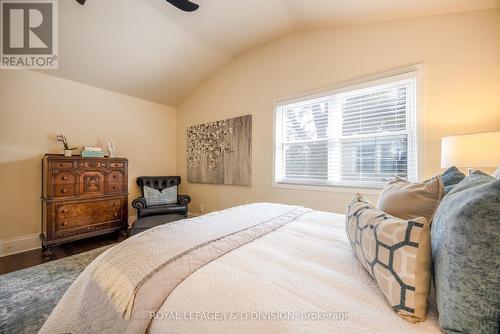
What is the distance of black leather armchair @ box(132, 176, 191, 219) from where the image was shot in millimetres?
3125

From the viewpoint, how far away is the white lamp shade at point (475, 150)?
146 cm

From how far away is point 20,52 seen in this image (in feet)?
8.56

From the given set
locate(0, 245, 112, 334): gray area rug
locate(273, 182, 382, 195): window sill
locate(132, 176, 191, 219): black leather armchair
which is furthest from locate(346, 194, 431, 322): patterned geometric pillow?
locate(132, 176, 191, 219): black leather armchair

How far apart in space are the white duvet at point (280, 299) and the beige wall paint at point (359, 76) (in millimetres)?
1939

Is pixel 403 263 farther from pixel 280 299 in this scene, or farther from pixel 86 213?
pixel 86 213

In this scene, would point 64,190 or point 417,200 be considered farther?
point 64,190

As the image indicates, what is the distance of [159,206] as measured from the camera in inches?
132

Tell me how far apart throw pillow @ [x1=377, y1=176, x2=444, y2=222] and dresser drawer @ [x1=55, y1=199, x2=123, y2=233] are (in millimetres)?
3538

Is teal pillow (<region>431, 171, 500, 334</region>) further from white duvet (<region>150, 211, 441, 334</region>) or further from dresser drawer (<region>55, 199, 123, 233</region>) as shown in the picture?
dresser drawer (<region>55, 199, 123, 233</region>)

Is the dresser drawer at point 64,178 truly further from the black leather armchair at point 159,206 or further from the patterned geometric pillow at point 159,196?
the patterned geometric pillow at point 159,196

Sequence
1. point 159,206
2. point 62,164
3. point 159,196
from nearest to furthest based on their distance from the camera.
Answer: point 62,164, point 159,206, point 159,196

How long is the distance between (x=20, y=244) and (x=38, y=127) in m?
1.60

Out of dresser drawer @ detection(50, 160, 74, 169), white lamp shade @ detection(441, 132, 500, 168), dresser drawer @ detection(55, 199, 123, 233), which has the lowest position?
dresser drawer @ detection(55, 199, 123, 233)

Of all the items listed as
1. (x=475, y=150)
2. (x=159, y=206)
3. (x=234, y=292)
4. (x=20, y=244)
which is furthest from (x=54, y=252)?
(x=475, y=150)
